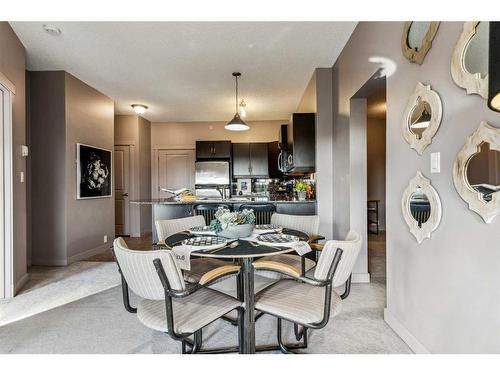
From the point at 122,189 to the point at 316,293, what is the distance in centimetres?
571

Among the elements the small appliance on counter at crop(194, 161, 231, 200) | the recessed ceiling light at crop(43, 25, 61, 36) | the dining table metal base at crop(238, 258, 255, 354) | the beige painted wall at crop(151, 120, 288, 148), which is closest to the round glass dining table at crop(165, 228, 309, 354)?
the dining table metal base at crop(238, 258, 255, 354)

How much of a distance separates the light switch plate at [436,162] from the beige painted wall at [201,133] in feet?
17.9

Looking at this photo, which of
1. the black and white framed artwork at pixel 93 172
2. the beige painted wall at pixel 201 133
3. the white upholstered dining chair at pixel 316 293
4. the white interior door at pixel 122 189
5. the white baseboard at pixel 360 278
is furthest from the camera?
the beige painted wall at pixel 201 133

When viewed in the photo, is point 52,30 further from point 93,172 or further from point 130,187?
point 130,187

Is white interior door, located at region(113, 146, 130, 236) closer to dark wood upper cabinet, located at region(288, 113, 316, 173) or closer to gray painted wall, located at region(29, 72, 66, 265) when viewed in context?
gray painted wall, located at region(29, 72, 66, 265)

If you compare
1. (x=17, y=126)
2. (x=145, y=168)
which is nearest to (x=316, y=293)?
(x=17, y=126)

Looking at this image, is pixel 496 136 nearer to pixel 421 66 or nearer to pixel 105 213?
pixel 421 66

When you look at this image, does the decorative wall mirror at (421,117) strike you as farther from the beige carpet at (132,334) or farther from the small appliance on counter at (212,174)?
the small appliance on counter at (212,174)

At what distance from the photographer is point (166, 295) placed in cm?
138

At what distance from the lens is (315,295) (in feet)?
5.68

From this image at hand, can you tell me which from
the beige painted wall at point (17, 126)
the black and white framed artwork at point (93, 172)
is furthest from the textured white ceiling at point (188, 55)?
the black and white framed artwork at point (93, 172)

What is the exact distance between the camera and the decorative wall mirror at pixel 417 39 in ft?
5.53

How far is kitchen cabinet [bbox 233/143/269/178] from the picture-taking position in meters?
6.67
